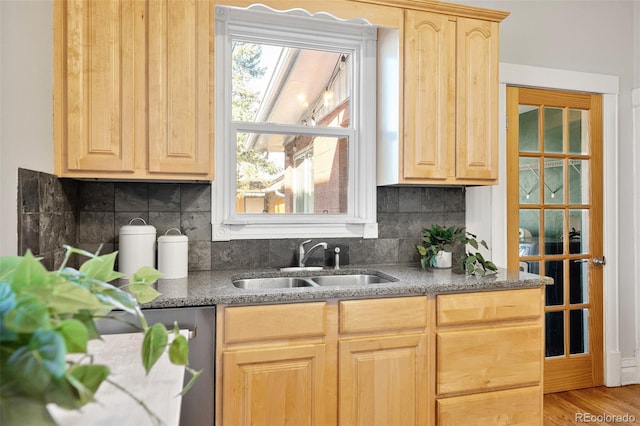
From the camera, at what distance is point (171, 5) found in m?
1.92

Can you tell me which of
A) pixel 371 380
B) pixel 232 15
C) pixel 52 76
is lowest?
pixel 371 380

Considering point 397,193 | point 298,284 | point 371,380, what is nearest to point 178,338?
point 371,380

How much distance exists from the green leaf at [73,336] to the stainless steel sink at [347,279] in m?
1.92

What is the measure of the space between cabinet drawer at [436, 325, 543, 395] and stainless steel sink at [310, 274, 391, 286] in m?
0.53

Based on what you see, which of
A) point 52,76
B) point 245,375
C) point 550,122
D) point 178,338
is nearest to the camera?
point 178,338

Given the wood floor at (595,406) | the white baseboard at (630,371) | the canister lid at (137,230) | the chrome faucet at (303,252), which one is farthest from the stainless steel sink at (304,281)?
the white baseboard at (630,371)

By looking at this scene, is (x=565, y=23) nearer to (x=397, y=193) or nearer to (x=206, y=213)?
(x=397, y=193)

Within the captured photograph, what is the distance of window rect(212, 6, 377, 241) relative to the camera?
235cm

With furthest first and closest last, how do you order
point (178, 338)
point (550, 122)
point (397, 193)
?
1. point (550, 122)
2. point (397, 193)
3. point (178, 338)

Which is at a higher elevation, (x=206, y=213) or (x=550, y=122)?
(x=550, y=122)

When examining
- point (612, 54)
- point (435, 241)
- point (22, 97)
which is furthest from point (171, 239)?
point (612, 54)

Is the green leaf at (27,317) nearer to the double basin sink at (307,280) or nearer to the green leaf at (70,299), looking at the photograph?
the green leaf at (70,299)

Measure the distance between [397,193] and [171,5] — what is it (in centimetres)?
161

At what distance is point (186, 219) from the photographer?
7.46ft
